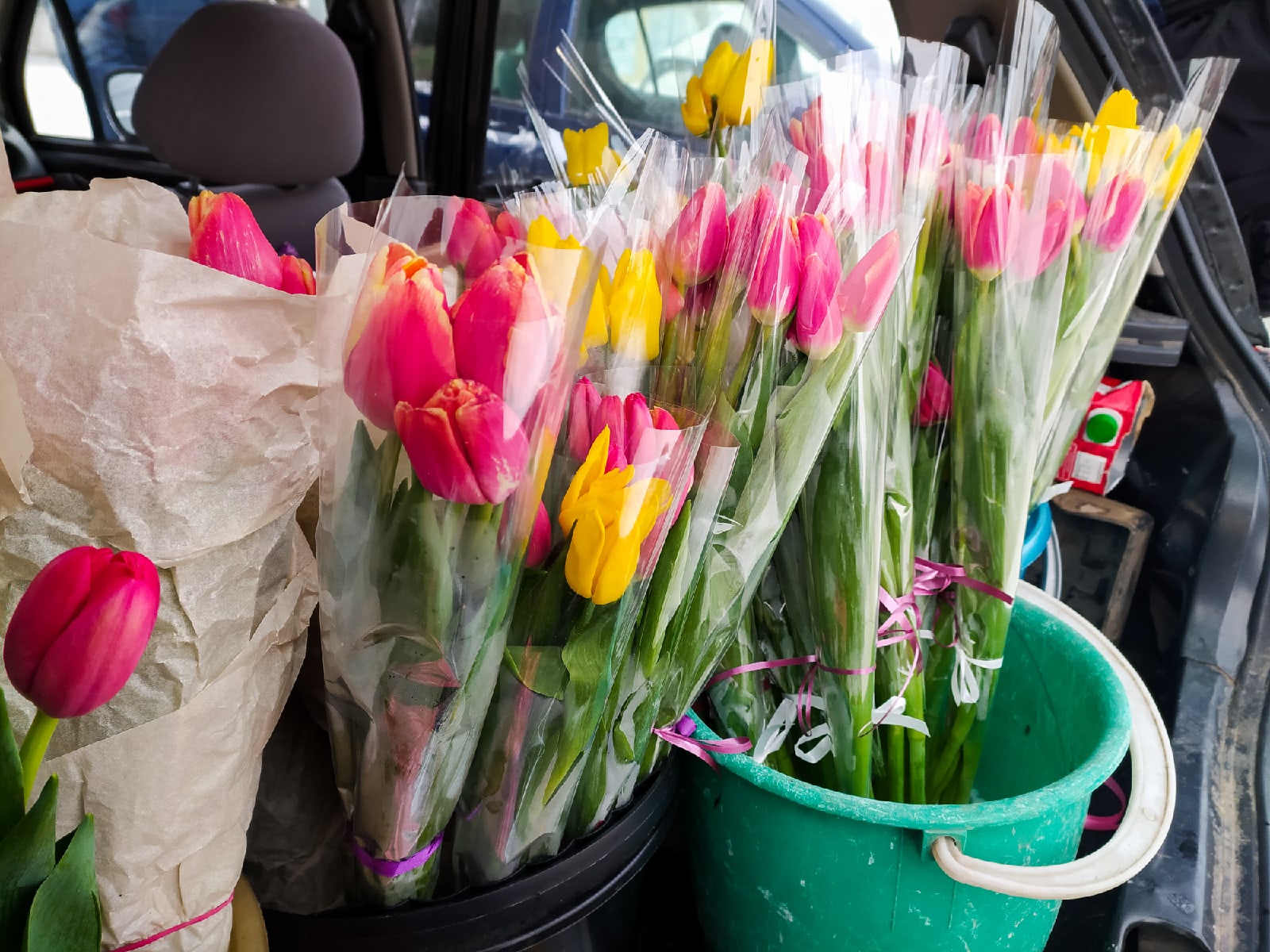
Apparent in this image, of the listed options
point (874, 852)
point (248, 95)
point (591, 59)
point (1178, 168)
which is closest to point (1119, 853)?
point (874, 852)

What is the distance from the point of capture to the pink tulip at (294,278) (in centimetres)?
46

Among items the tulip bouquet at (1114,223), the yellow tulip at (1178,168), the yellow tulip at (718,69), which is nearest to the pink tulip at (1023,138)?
the tulip bouquet at (1114,223)

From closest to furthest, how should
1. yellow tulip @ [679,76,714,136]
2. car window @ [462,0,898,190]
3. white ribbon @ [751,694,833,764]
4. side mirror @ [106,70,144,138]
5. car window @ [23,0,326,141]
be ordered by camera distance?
white ribbon @ [751,694,833,764] → yellow tulip @ [679,76,714,136] → car window @ [462,0,898,190] → car window @ [23,0,326,141] → side mirror @ [106,70,144,138]

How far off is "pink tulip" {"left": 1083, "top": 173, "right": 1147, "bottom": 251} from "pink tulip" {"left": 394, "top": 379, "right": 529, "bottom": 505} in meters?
0.60

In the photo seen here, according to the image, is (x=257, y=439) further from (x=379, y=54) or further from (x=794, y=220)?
(x=379, y=54)

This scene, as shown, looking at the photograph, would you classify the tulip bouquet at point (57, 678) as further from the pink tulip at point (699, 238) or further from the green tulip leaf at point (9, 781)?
the pink tulip at point (699, 238)

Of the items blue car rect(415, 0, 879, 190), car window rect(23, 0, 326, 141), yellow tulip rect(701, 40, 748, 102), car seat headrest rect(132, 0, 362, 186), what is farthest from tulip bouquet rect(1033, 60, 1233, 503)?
car window rect(23, 0, 326, 141)

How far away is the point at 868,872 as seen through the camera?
0.63 metres

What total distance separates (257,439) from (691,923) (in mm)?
761

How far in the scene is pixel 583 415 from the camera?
0.44 meters

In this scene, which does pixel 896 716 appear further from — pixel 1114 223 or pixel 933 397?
pixel 1114 223

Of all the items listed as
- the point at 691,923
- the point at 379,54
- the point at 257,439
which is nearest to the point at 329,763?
the point at 257,439

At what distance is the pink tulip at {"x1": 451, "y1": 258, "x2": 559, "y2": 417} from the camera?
35cm

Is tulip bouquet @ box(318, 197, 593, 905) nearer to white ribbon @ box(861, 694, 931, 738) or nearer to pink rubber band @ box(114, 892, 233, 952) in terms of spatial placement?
pink rubber band @ box(114, 892, 233, 952)
